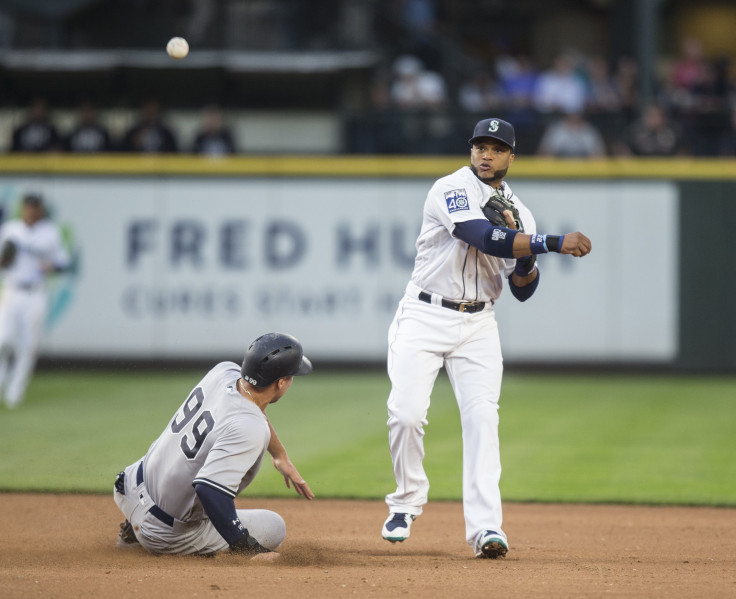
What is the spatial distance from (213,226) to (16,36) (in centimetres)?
516

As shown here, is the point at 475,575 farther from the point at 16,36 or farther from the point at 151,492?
the point at 16,36

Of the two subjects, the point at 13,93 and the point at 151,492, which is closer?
the point at 151,492

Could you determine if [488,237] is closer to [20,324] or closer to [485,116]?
[20,324]

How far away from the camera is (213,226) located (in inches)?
A: 615

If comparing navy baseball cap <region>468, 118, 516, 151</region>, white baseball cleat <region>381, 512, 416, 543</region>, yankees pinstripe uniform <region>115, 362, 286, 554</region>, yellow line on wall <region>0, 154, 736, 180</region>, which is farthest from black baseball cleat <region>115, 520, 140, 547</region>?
yellow line on wall <region>0, 154, 736, 180</region>

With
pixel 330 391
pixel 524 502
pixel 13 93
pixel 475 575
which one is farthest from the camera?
pixel 13 93

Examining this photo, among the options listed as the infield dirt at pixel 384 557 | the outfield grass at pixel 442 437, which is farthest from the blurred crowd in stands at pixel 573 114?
the infield dirt at pixel 384 557

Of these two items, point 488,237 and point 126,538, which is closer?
point 488,237

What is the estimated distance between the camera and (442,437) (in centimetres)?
1012

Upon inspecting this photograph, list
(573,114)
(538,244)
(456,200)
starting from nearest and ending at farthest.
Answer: (538,244) → (456,200) → (573,114)

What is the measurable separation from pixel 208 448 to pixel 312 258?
10774mm

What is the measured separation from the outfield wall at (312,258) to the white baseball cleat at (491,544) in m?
10.1

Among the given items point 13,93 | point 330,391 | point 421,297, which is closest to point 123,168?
point 13,93

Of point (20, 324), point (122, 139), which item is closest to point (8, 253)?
point (20, 324)
